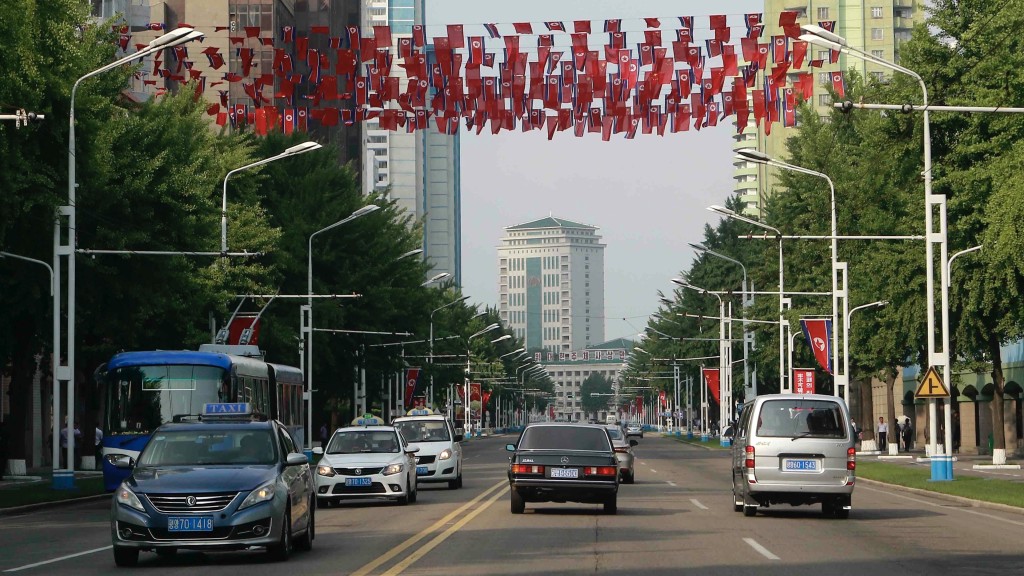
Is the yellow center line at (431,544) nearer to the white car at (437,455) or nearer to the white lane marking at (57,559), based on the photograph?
the white lane marking at (57,559)

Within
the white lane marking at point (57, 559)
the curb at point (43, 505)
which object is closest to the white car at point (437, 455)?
the curb at point (43, 505)

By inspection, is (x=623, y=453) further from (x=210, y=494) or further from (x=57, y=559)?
(x=210, y=494)

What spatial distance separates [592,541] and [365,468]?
34.0 feet

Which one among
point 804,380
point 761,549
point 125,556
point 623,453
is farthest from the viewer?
point 804,380

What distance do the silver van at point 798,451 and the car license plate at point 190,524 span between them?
1109 centimetres

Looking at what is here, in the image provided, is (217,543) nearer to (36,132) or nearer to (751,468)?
(751,468)

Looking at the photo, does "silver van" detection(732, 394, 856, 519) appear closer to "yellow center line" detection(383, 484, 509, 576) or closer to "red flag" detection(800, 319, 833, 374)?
"yellow center line" detection(383, 484, 509, 576)

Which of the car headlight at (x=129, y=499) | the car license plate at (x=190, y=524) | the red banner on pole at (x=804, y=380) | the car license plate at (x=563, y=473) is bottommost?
the car license plate at (x=563, y=473)

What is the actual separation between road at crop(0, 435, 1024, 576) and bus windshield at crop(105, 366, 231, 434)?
493 cm

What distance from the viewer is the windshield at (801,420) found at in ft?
84.4

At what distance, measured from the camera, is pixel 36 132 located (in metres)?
35.5

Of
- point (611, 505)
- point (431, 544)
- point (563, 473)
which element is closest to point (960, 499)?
point (611, 505)

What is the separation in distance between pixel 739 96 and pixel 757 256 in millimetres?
62234

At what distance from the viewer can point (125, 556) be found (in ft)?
57.7
